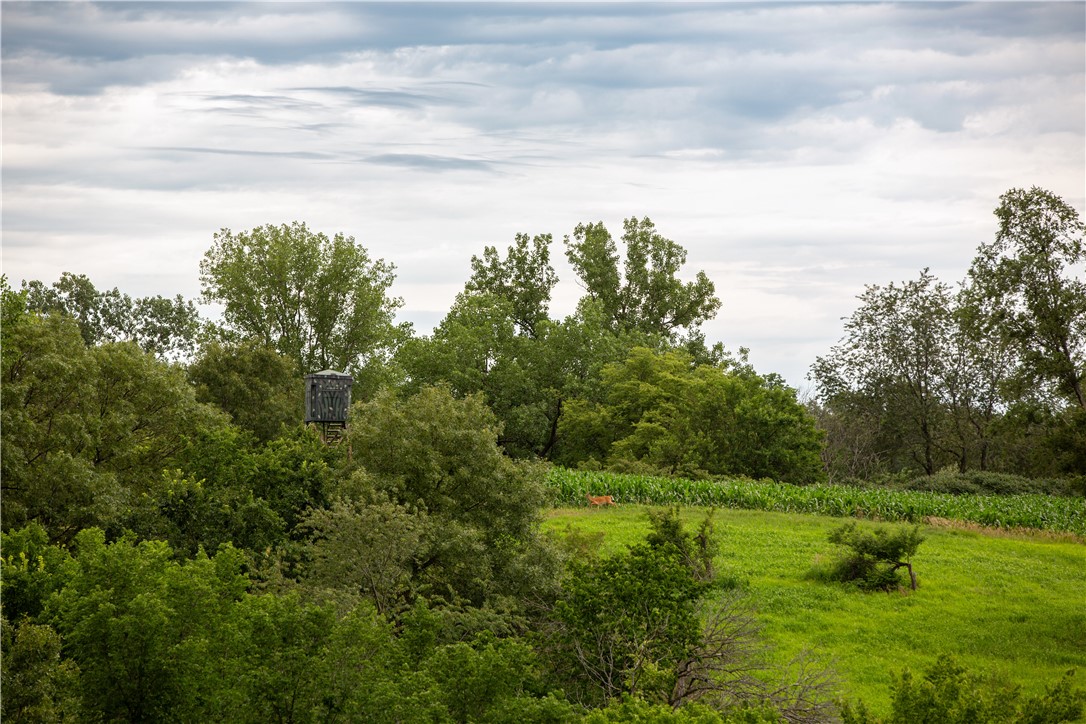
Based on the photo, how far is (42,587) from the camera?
12.1 m

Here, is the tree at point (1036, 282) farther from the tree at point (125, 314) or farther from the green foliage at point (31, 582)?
the tree at point (125, 314)

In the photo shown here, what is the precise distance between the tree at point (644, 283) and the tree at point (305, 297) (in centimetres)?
1759

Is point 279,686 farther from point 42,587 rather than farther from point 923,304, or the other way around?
point 923,304

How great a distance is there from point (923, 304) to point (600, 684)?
47.9m

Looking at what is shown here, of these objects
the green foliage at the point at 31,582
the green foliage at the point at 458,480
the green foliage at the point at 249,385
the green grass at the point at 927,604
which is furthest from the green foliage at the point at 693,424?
the green foliage at the point at 31,582

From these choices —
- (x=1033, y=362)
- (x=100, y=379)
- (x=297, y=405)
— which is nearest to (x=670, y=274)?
(x=297, y=405)

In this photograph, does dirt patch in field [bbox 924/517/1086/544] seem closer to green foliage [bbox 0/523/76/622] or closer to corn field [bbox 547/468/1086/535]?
corn field [bbox 547/468/1086/535]

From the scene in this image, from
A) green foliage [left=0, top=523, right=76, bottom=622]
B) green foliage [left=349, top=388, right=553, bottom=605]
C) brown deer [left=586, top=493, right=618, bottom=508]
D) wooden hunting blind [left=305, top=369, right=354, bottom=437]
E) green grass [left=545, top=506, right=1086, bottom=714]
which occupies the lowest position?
green grass [left=545, top=506, right=1086, bottom=714]

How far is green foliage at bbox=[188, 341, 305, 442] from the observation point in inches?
1454

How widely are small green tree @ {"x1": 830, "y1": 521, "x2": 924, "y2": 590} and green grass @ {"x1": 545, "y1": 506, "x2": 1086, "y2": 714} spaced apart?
495 mm

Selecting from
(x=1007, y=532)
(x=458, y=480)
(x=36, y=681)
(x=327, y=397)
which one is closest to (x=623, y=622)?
(x=458, y=480)

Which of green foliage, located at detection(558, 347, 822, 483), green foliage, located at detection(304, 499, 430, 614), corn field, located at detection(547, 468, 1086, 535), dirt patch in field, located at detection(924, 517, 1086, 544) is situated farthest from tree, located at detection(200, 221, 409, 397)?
green foliage, located at detection(304, 499, 430, 614)

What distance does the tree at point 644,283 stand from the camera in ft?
224

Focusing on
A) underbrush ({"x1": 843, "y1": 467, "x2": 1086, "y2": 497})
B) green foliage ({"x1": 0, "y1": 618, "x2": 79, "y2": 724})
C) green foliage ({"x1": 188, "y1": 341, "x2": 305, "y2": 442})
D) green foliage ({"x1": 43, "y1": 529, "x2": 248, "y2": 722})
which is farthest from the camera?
underbrush ({"x1": 843, "y1": 467, "x2": 1086, "y2": 497})
